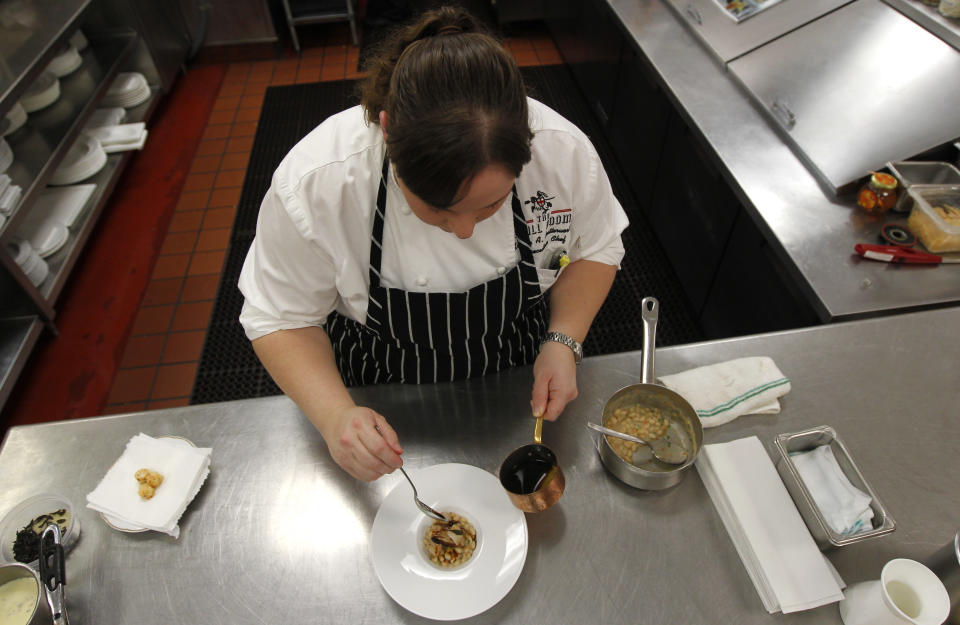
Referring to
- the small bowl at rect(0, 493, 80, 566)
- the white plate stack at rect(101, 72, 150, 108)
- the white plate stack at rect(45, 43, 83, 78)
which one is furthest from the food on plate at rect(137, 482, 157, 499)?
the white plate stack at rect(101, 72, 150, 108)

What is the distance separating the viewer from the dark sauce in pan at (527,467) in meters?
1.10

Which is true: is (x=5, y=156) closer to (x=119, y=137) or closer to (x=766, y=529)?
(x=119, y=137)

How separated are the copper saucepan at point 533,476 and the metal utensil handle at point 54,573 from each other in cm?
81

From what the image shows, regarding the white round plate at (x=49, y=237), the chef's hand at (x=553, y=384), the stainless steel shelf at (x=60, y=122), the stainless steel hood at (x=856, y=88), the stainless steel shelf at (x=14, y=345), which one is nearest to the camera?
the chef's hand at (x=553, y=384)

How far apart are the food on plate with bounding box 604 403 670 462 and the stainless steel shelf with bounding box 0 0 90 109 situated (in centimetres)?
293

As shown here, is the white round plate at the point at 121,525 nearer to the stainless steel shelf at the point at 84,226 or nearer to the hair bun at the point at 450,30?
the hair bun at the point at 450,30

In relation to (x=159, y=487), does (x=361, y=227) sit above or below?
above

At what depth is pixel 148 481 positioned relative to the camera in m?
1.16

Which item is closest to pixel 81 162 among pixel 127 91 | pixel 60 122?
pixel 60 122

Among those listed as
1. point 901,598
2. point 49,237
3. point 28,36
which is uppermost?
point 901,598

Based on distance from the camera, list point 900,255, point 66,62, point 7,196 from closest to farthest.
A: point 900,255
point 7,196
point 66,62

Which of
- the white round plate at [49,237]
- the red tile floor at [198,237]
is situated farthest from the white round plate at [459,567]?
the white round plate at [49,237]

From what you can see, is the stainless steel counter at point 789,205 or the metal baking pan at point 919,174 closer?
the stainless steel counter at point 789,205

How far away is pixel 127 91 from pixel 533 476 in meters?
4.15
